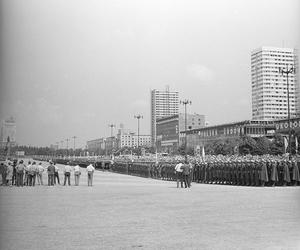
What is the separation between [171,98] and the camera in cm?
12581

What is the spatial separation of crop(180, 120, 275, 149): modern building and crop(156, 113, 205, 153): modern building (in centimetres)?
418

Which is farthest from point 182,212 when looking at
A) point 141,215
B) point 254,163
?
point 254,163

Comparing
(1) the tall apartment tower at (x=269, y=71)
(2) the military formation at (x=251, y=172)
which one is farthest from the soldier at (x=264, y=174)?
(1) the tall apartment tower at (x=269, y=71)

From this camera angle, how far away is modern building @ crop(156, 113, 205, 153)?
127 metres

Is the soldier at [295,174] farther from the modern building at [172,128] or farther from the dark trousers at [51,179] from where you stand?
the modern building at [172,128]

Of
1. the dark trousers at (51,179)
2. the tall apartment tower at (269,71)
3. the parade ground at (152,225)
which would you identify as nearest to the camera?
the parade ground at (152,225)

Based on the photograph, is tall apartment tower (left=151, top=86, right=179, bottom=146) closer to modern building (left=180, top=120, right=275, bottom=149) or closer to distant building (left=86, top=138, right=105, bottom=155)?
modern building (left=180, top=120, right=275, bottom=149)

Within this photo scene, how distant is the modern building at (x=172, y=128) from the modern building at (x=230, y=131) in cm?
418

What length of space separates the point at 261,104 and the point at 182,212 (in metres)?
47.9

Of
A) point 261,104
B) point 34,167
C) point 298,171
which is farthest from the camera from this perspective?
point 261,104

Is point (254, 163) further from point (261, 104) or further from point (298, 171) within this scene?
point (261, 104)

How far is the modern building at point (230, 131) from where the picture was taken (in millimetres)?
114688

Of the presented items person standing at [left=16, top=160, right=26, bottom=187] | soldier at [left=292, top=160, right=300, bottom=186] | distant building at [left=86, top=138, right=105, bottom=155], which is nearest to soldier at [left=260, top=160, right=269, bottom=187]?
soldier at [left=292, top=160, right=300, bottom=186]

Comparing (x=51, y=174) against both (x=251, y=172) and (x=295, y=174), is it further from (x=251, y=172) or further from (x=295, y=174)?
(x=295, y=174)
